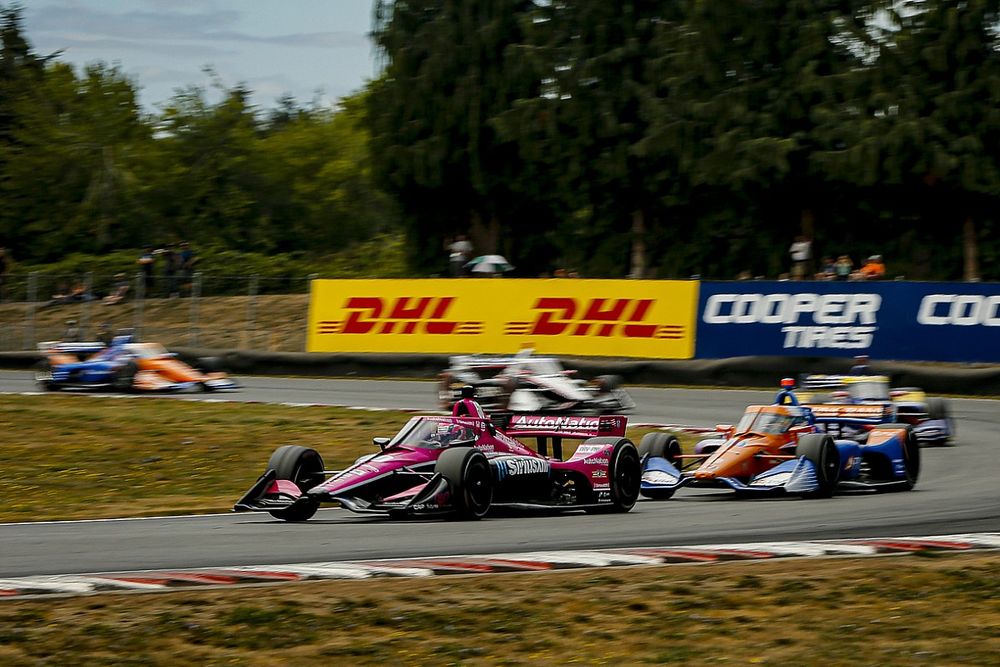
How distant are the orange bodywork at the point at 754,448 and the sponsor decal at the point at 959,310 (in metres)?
10.7

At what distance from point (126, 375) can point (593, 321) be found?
8748mm

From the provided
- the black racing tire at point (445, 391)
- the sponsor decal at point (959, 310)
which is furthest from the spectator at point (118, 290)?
the sponsor decal at point (959, 310)

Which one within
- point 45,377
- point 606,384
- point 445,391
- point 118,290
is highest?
point 118,290

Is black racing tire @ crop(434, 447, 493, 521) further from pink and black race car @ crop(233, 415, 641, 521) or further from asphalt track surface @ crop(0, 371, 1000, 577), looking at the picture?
asphalt track surface @ crop(0, 371, 1000, 577)

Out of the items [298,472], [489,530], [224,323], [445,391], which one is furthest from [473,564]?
[224,323]

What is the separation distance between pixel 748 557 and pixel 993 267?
28.7m

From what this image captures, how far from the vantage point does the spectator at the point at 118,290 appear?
113ft

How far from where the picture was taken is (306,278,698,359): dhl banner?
27.1 metres

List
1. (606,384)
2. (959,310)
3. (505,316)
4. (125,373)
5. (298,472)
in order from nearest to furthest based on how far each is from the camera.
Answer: (298,472) < (606,384) < (959,310) < (125,373) < (505,316)

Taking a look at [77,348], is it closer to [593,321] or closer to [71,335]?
[71,335]

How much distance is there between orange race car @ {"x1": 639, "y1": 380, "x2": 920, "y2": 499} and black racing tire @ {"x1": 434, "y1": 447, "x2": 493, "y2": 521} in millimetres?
2731

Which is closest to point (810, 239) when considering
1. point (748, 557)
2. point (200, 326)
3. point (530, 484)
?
point (200, 326)

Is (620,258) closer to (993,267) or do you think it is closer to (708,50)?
(708,50)

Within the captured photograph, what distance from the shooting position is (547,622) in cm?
756
